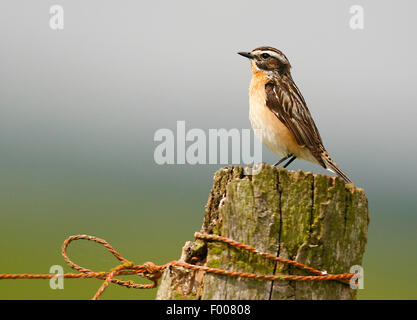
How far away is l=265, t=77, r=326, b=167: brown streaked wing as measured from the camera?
7344 mm

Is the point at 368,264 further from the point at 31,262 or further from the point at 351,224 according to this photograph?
the point at 351,224

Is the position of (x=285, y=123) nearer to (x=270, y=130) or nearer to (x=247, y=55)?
(x=270, y=130)

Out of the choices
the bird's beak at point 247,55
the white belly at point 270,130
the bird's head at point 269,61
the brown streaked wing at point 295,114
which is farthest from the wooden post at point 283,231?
the bird's beak at point 247,55

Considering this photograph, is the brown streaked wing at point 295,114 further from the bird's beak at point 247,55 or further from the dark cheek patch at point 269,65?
the bird's beak at point 247,55

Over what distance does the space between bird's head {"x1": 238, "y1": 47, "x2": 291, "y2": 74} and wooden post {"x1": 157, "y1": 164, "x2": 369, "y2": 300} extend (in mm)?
4660

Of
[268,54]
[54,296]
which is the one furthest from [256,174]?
[54,296]

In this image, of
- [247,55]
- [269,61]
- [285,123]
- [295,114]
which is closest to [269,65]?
[269,61]

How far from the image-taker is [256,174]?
13.0 ft

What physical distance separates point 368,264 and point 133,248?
21.6ft

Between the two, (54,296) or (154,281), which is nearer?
(154,281)

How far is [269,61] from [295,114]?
1.28 meters
